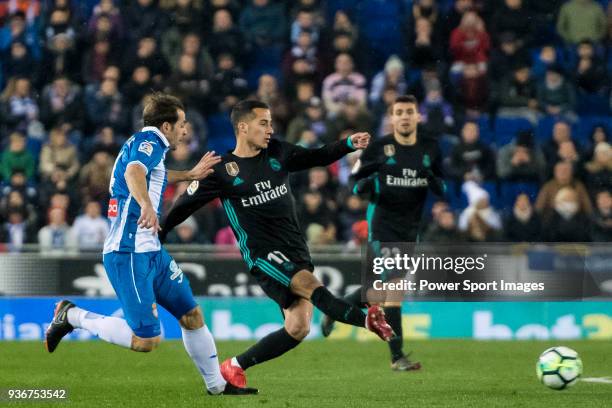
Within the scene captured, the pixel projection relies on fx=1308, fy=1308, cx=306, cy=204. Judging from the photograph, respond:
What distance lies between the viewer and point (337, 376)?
34.0 feet

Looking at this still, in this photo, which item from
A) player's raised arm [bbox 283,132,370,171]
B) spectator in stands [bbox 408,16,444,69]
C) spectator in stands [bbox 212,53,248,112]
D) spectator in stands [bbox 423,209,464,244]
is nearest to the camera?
player's raised arm [bbox 283,132,370,171]

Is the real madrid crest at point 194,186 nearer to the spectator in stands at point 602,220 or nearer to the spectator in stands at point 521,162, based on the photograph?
the spectator in stands at point 602,220

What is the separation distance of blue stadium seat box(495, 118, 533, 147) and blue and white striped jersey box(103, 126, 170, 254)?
944 cm

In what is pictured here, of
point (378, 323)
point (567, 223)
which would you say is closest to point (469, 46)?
point (567, 223)

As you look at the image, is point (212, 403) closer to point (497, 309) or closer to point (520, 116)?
point (497, 309)

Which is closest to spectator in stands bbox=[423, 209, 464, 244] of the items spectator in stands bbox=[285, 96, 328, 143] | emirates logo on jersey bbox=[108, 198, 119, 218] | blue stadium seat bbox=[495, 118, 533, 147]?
spectator in stands bbox=[285, 96, 328, 143]

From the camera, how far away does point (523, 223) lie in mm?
15469

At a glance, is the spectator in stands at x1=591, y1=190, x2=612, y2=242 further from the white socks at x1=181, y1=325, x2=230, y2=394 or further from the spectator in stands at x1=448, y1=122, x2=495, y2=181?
the white socks at x1=181, y1=325, x2=230, y2=394

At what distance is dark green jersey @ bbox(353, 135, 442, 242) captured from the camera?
37.0ft

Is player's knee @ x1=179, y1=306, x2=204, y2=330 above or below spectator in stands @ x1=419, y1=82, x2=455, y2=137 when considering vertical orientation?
above

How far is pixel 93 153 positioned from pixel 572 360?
890 cm

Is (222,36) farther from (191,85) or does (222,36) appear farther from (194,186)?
(194,186)

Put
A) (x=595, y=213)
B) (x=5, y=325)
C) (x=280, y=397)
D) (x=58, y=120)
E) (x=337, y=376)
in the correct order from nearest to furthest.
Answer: (x=280, y=397) → (x=337, y=376) → (x=5, y=325) → (x=595, y=213) → (x=58, y=120)

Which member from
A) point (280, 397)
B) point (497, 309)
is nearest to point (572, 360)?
point (280, 397)
